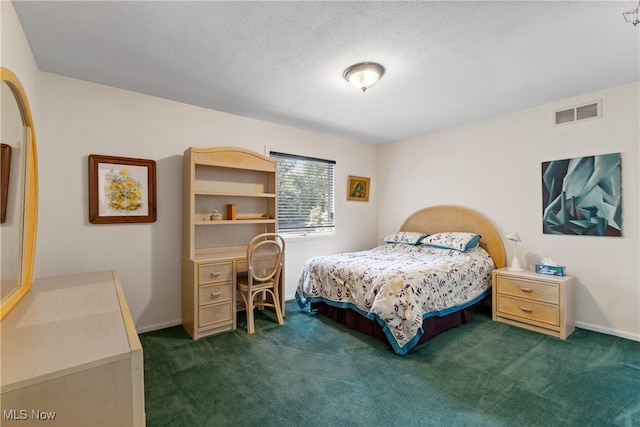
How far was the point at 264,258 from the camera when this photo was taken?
2959mm

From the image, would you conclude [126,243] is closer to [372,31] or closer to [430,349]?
[372,31]

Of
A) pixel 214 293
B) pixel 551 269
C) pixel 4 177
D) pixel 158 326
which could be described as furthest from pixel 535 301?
pixel 4 177

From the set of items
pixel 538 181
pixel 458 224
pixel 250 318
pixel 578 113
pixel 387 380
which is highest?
pixel 578 113

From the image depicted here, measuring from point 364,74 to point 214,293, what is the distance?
8.03ft

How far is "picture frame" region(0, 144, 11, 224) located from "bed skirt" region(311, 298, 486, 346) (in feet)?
8.75

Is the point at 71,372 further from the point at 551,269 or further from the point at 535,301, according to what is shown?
the point at 551,269

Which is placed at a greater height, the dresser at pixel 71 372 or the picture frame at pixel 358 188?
the picture frame at pixel 358 188

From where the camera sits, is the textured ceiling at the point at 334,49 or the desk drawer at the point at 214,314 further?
the desk drawer at the point at 214,314

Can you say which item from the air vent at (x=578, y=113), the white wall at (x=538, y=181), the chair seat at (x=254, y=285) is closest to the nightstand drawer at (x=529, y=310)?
the white wall at (x=538, y=181)

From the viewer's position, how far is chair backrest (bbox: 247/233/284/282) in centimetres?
288

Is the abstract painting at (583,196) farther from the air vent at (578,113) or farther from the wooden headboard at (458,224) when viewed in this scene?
the wooden headboard at (458,224)

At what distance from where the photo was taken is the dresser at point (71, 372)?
2.71 feet

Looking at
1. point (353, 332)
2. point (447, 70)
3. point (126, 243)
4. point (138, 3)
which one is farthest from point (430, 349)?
point (138, 3)

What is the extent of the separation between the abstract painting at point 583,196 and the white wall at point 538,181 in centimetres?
6
